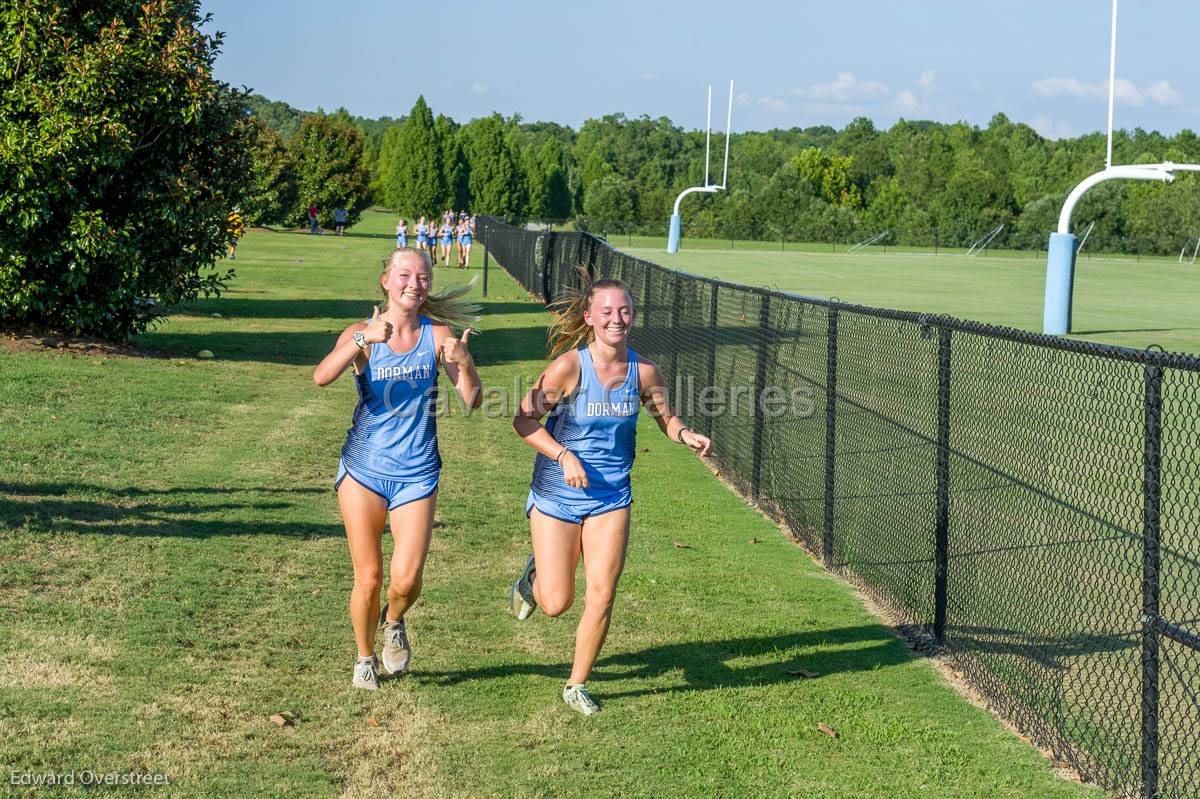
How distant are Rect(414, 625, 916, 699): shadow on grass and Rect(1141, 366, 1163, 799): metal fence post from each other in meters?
1.97

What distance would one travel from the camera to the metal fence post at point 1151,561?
482cm

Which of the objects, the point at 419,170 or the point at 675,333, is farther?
the point at 419,170

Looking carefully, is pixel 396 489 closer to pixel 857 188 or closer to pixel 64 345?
pixel 64 345

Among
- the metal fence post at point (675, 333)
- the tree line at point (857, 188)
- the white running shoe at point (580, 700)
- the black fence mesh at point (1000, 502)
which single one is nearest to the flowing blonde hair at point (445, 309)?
the white running shoe at point (580, 700)

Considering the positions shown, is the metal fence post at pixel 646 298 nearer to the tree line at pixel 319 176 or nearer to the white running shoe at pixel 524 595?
the tree line at pixel 319 176

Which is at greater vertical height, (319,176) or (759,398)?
(319,176)

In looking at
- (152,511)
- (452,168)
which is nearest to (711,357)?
(152,511)

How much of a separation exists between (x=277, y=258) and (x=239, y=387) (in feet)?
110

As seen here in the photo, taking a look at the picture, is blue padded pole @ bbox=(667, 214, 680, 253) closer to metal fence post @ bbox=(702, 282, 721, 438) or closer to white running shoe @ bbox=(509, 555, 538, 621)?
metal fence post @ bbox=(702, 282, 721, 438)

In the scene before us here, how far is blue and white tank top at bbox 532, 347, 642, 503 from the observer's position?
5859mm

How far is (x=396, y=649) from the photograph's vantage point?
616cm

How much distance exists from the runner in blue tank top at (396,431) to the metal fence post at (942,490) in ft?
8.42

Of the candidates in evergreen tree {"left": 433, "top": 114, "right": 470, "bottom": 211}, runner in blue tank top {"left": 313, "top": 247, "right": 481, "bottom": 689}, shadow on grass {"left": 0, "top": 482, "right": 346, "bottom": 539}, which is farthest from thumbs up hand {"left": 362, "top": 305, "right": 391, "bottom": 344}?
evergreen tree {"left": 433, "top": 114, "right": 470, "bottom": 211}

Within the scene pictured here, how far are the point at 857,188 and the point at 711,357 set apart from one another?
10527cm
